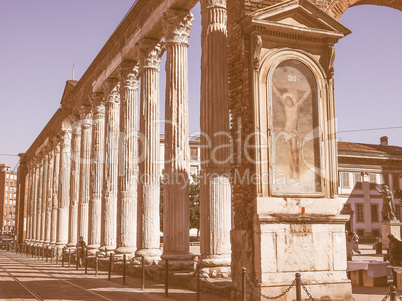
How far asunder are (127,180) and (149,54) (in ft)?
15.8

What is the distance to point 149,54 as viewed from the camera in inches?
722

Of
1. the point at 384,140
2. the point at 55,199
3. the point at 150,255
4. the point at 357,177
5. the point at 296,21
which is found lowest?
the point at 150,255

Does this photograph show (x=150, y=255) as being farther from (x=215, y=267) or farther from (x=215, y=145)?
(x=215, y=145)

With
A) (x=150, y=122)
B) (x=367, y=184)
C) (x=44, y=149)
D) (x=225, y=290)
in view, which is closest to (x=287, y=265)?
(x=225, y=290)

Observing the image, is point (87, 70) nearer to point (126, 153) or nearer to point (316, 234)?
point (126, 153)

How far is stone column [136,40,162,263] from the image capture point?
1691 cm

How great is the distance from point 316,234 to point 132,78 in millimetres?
12922

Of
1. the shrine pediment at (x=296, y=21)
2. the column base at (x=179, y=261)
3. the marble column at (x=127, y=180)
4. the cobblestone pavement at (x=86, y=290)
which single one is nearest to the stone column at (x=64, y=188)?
the marble column at (x=127, y=180)

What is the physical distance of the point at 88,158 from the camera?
90.6ft

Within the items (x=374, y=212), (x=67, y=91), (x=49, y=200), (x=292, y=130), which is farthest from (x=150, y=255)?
(x=374, y=212)

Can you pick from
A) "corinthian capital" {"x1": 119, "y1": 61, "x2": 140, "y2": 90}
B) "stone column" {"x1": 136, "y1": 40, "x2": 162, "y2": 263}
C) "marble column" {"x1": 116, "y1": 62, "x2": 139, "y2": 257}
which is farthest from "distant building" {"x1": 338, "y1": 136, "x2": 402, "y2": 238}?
"stone column" {"x1": 136, "y1": 40, "x2": 162, "y2": 263}

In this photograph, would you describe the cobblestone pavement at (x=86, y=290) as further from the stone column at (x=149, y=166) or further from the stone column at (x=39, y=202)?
the stone column at (x=39, y=202)

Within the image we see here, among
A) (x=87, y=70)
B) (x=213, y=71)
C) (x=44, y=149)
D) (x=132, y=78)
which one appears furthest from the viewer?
(x=44, y=149)

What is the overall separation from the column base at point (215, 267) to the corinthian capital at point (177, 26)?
269 inches
